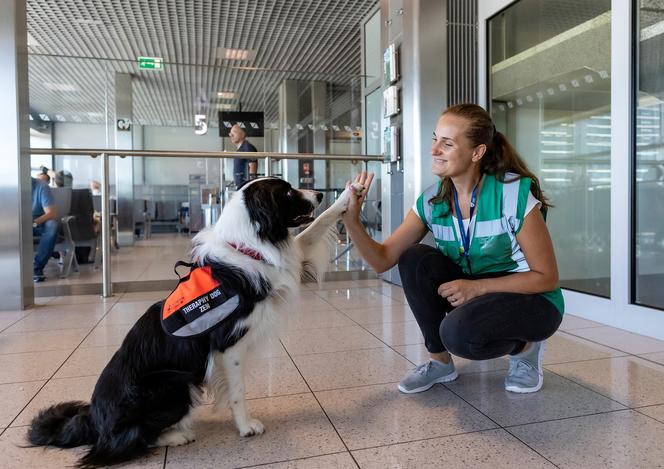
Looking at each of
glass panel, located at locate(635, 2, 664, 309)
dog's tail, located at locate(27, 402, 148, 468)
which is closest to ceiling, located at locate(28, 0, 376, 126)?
glass panel, located at locate(635, 2, 664, 309)

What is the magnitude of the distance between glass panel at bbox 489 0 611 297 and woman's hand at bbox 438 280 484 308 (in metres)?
1.84

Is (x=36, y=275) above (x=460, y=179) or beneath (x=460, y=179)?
beneath

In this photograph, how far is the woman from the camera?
5.49 feet

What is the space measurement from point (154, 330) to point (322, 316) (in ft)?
6.11

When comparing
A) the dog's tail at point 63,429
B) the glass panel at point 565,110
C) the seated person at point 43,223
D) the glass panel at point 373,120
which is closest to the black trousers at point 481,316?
the dog's tail at point 63,429

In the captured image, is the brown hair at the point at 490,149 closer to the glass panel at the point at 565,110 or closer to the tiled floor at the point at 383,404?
the tiled floor at the point at 383,404

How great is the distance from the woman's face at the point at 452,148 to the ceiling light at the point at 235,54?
325 inches

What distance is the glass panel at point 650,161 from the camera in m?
2.72

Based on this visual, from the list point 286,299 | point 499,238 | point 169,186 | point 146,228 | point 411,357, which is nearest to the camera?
point 286,299

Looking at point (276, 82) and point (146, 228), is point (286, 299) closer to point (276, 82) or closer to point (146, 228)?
point (146, 228)

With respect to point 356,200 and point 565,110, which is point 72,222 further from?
point 565,110

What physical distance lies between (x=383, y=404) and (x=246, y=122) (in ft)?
31.7

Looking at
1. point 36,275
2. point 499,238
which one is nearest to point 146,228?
point 36,275

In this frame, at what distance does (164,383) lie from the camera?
1416 millimetres
